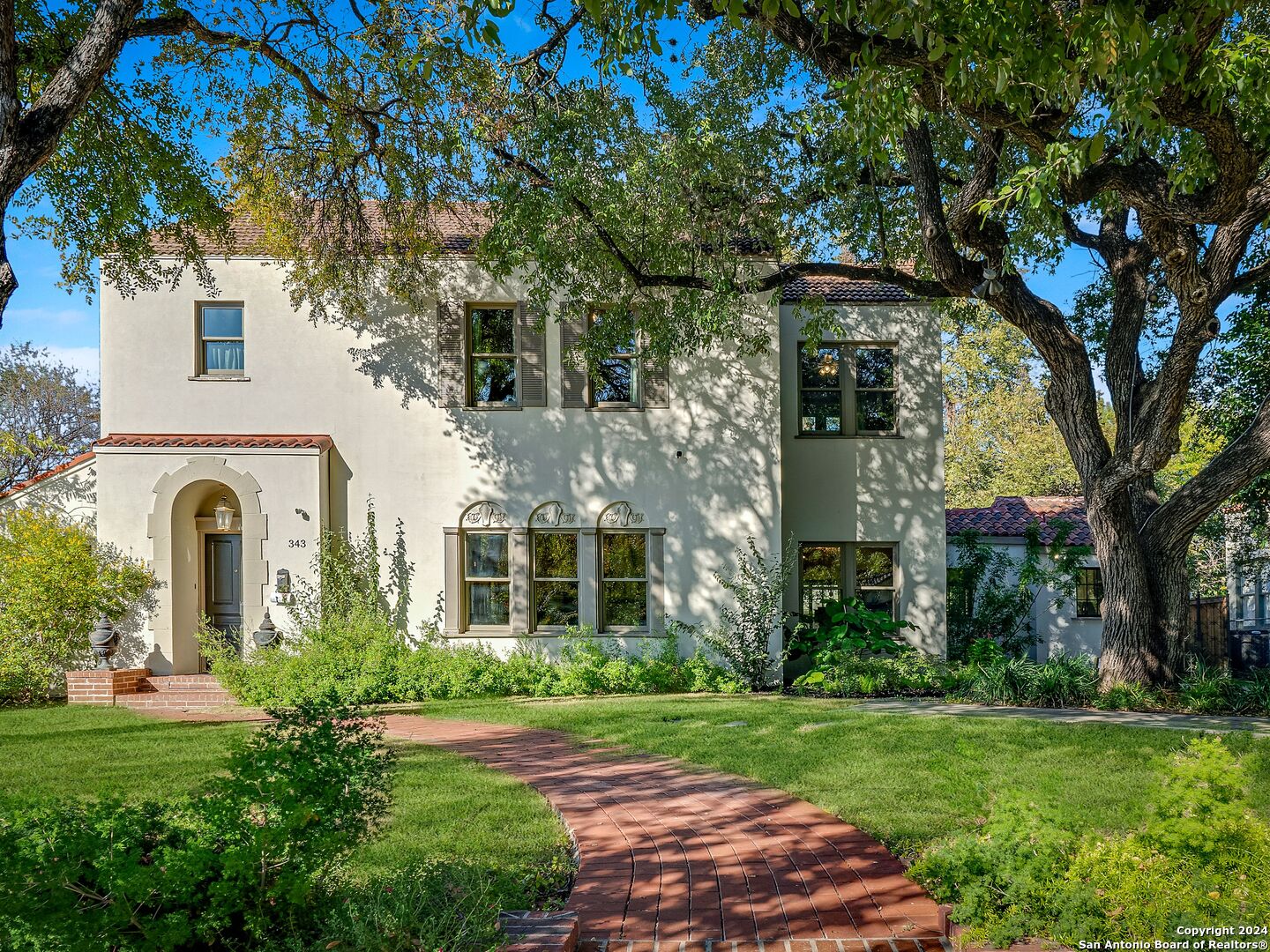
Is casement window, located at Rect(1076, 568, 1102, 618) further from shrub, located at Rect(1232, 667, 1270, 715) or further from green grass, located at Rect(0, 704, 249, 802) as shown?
green grass, located at Rect(0, 704, 249, 802)

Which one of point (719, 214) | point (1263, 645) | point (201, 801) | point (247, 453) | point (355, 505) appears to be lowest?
point (1263, 645)

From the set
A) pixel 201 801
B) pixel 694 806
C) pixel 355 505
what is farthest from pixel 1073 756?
pixel 355 505

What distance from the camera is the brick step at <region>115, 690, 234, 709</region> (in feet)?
42.0

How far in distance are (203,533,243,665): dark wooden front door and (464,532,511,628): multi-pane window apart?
3984mm

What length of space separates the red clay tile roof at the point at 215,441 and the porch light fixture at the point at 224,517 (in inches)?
46.8

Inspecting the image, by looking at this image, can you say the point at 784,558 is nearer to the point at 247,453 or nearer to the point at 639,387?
the point at 639,387

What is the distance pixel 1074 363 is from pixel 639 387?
21.2ft

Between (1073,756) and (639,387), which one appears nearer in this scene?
(1073,756)

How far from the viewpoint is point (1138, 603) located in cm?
1179

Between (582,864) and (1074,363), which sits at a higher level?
(1074,363)

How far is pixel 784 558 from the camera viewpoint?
1445 centimetres

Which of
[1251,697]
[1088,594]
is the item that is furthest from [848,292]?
[1088,594]

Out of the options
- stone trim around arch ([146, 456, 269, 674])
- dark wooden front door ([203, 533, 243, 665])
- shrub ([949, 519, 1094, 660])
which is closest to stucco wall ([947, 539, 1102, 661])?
shrub ([949, 519, 1094, 660])

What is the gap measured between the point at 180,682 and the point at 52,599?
2223 millimetres
